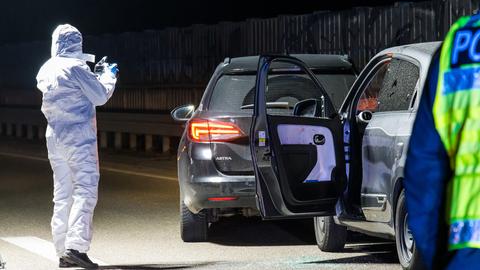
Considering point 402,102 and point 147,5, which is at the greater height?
point 402,102

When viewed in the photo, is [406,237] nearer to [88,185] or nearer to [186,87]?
[88,185]

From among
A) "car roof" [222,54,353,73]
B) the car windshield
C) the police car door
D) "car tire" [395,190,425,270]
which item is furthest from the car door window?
"car roof" [222,54,353,73]

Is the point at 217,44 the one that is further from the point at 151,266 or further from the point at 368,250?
the point at 151,266

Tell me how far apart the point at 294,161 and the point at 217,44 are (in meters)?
19.3

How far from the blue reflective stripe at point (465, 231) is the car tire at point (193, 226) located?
745cm

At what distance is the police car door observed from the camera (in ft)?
28.1

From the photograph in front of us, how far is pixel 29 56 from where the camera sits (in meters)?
37.1

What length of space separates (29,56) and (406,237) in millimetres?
30144

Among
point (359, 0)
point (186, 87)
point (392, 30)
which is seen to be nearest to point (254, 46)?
point (186, 87)

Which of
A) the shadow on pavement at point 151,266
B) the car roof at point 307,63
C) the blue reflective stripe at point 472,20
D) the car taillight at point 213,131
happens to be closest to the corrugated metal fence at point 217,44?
the car roof at point 307,63

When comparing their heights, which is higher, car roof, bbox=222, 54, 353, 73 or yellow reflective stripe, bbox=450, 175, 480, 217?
yellow reflective stripe, bbox=450, 175, 480, 217

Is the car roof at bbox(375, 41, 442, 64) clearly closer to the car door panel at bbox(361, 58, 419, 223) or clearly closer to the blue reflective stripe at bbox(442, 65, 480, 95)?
the car door panel at bbox(361, 58, 419, 223)

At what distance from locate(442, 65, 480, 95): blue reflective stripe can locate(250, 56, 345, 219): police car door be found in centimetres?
539

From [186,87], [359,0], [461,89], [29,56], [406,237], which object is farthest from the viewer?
[359,0]
